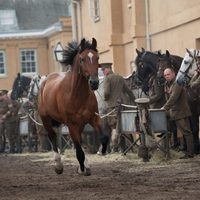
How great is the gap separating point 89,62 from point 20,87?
13253 millimetres

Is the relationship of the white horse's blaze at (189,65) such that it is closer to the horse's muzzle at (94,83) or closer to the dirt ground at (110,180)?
the dirt ground at (110,180)

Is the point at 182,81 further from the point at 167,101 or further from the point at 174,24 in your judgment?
the point at 174,24

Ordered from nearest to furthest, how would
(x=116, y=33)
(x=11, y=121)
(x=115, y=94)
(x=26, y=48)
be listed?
(x=115, y=94), (x=11, y=121), (x=116, y=33), (x=26, y=48)

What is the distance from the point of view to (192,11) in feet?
64.3

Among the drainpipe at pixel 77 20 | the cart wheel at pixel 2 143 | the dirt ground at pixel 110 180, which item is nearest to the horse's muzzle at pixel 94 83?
the dirt ground at pixel 110 180

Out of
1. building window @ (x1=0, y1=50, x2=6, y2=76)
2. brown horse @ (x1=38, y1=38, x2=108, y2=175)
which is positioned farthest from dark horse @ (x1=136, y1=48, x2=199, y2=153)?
building window @ (x1=0, y1=50, x2=6, y2=76)

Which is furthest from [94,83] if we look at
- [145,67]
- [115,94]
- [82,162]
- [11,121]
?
[11,121]

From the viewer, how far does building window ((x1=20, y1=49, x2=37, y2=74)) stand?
5309 cm

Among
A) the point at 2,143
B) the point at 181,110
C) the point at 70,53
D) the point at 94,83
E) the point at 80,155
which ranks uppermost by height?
the point at 70,53

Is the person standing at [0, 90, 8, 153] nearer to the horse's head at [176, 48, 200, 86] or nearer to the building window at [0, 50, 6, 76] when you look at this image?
the horse's head at [176, 48, 200, 86]

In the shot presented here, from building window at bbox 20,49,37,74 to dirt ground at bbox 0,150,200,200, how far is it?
123ft

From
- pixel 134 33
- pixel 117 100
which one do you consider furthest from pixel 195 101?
pixel 134 33

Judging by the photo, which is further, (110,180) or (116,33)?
(116,33)

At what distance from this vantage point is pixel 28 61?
2096 inches
